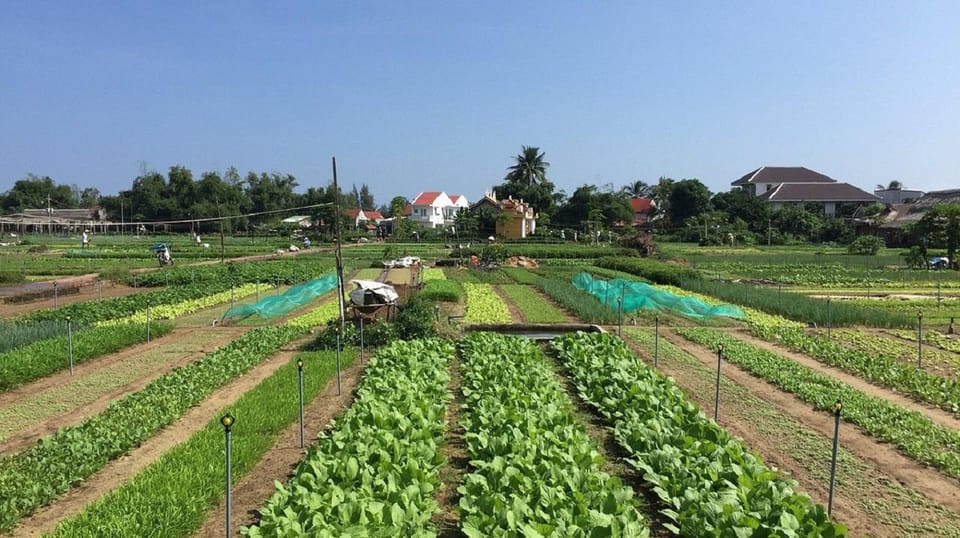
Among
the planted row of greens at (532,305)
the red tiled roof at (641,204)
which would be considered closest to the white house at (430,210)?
the red tiled roof at (641,204)

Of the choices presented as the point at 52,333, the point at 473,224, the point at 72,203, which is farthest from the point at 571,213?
the point at 72,203

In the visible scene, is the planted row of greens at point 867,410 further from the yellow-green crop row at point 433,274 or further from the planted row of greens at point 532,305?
the yellow-green crop row at point 433,274

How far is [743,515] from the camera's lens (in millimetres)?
5199

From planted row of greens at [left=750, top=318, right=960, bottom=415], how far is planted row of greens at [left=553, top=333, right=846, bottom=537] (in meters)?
4.61

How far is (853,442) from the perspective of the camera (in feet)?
27.8

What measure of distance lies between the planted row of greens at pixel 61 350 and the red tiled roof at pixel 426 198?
80.1 meters

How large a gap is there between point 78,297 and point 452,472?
24351 mm

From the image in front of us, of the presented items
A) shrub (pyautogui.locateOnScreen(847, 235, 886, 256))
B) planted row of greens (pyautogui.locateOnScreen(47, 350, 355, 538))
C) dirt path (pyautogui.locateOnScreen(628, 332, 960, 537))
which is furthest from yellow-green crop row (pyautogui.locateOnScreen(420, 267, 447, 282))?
shrub (pyautogui.locateOnScreen(847, 235, 886, 256))

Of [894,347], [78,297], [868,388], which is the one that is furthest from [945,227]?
[78,297]

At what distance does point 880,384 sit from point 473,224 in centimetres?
5911

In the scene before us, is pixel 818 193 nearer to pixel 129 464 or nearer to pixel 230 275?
pixel 230 275

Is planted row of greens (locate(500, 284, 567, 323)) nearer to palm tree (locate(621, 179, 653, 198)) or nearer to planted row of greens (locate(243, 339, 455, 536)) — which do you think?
planted row of greens (locate(243, 339, 455, 536))

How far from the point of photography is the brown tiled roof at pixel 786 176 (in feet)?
303

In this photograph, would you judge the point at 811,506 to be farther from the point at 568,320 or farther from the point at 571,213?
the point at 571,213
